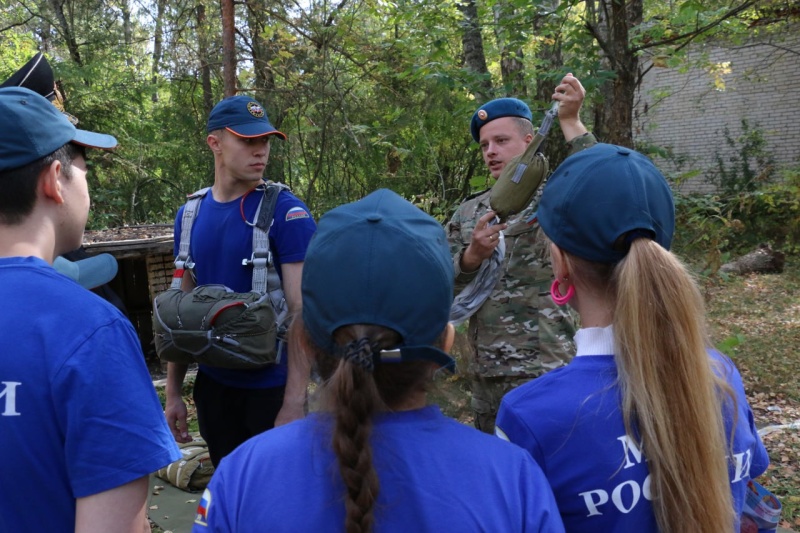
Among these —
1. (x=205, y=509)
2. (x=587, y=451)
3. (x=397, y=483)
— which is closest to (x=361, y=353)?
(x=397, y=483)

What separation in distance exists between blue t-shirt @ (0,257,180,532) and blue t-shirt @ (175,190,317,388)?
154 cm

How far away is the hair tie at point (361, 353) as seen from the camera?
1.15 meters

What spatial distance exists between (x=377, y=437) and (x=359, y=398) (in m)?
0.08

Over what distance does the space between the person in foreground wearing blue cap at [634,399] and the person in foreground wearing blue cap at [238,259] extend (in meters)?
1.57

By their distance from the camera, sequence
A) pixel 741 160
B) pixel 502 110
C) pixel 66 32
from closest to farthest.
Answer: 1. pixel 502 110
2. pixel 66 32
3. pixel 741 160

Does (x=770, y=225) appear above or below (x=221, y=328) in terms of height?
below

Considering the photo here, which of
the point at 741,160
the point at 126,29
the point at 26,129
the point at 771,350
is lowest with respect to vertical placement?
the point at 771,350

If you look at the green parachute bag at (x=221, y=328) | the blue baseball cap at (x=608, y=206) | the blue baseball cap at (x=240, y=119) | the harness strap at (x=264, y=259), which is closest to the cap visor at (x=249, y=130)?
the blue baseball cap at (x=240, y=119)

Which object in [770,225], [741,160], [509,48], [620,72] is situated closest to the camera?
[620,72]

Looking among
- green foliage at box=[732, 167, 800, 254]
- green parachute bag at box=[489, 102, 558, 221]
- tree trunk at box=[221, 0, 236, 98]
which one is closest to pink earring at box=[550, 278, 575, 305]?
green parachute bag at box=[489, 102, 558, 221]

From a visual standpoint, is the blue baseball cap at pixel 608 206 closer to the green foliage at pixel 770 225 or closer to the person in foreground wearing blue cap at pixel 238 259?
the person in foreground wearing blue cap at pixel 238 259

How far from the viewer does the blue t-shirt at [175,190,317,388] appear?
2.98 metres

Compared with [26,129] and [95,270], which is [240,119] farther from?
[26,129]

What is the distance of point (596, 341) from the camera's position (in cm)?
156
